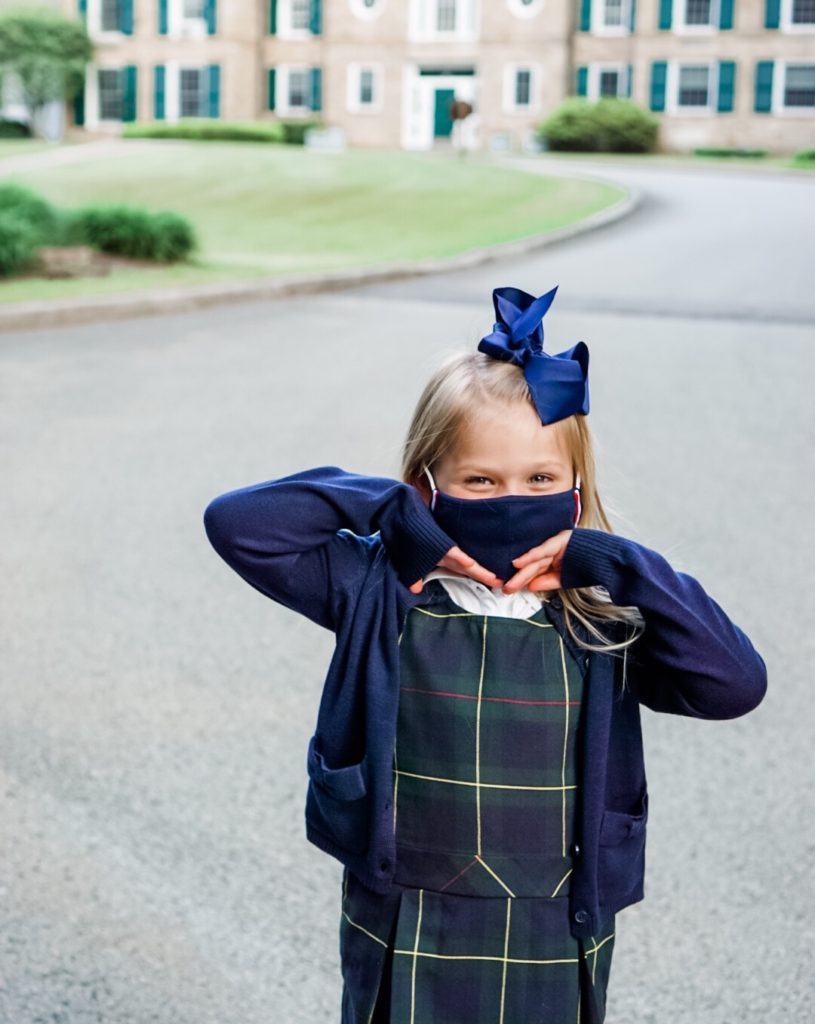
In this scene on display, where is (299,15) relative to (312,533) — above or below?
above

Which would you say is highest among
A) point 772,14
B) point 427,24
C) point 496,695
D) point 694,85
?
point 772,14

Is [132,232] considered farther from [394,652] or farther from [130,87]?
[130,87]

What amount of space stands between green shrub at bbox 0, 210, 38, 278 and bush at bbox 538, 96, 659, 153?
27118 mm

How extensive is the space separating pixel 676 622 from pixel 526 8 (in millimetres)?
45207

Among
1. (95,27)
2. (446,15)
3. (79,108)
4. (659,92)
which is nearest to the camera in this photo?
(659,92)

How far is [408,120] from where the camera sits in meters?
45.7

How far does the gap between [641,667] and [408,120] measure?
45.2 m

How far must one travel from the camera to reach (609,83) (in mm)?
44344

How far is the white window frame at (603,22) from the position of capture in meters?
43.8

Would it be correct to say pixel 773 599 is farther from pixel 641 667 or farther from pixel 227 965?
pixel 641 667

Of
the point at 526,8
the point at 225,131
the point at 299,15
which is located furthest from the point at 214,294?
the point at 299,15

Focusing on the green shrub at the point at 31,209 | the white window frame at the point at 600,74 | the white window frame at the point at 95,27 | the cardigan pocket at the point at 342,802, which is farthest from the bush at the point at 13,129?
the cardigan pocket at the point at 342,802

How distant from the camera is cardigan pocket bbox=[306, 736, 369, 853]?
2.03m

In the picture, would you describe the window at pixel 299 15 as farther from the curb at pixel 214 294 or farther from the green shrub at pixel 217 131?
the curb at pixel 214 294
